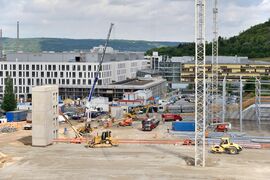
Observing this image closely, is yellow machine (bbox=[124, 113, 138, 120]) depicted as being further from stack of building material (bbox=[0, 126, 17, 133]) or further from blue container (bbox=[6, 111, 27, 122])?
stack of building material (bbox=[0, 126, 17, 133])

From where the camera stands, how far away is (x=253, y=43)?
17300cm

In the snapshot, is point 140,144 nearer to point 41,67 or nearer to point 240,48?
point 41,67

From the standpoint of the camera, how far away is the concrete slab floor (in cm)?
3425

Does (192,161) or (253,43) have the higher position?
(253,43)

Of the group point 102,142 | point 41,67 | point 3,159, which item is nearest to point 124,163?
point 102,142

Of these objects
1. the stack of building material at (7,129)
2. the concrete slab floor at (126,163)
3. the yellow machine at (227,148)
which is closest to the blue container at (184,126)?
the concrete slab floor at (126,163)

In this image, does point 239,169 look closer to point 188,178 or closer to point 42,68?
point 188,178

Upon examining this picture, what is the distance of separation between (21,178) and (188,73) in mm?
92590

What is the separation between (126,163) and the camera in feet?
126

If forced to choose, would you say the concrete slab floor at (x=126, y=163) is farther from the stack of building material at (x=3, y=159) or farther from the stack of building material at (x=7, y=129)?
the stack of building material at (x=7, y=129)

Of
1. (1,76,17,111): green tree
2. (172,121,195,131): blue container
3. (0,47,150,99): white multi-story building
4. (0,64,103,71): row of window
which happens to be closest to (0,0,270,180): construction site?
(172,121,195,131): blue container

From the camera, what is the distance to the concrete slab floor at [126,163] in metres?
34.2

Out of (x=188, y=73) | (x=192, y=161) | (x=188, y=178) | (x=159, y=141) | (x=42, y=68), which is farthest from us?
(x=188, y=73)

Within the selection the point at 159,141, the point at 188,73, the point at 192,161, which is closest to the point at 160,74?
the point at 188,73
